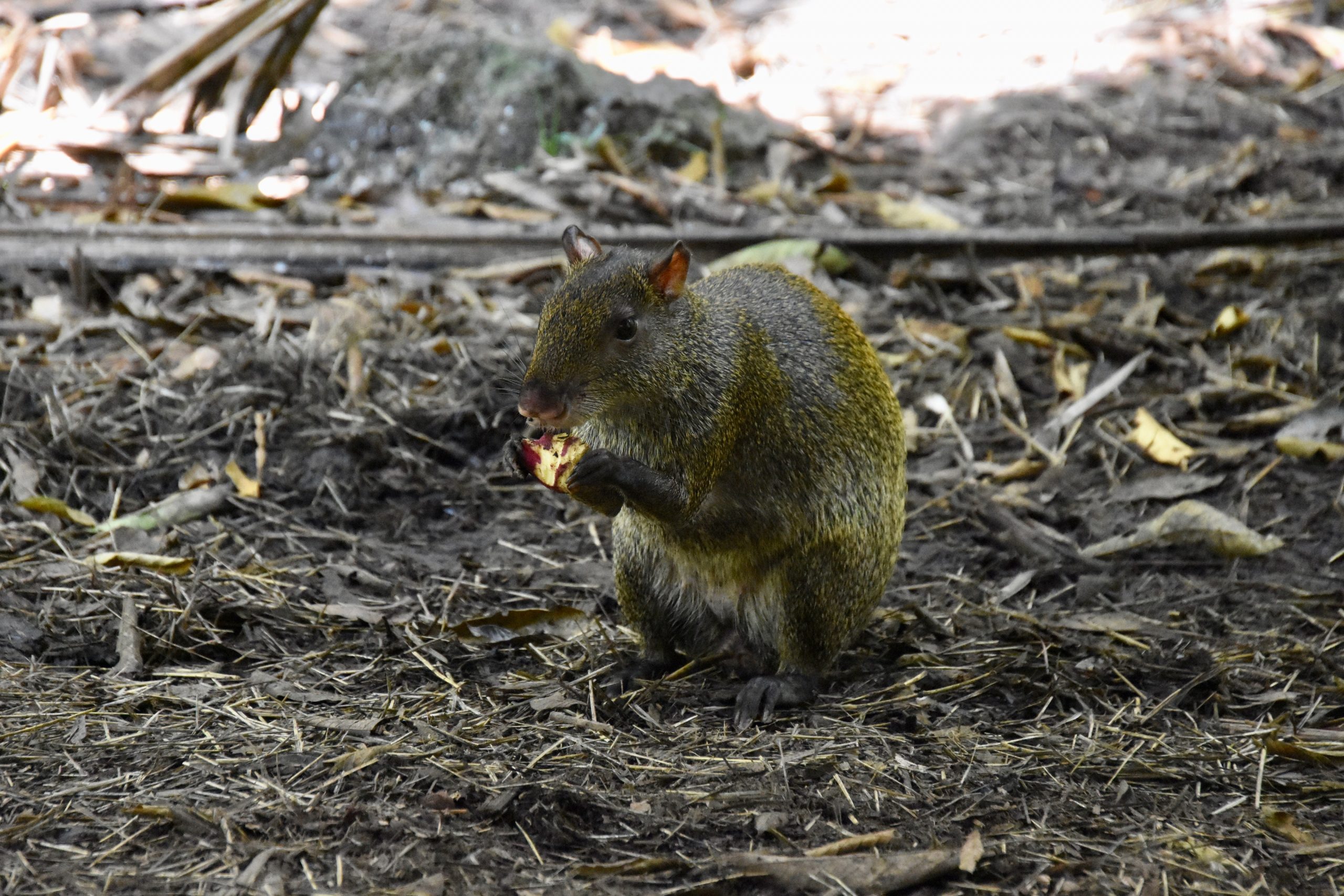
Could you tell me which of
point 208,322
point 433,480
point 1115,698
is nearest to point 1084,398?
point 1115,698

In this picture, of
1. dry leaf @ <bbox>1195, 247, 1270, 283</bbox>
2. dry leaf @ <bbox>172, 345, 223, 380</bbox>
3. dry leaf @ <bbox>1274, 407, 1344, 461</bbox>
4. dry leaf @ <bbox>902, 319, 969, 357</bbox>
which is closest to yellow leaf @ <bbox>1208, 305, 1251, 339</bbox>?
dry leaf @ <bbox>1195, 247, 1270, 283</bbox>

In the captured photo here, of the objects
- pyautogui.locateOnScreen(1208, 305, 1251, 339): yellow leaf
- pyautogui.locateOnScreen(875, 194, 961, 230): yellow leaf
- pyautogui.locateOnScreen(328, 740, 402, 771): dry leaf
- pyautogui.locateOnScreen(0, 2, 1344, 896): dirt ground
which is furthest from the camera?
pyautogui.locateOnScreen(875, 194, 961, 230): yellow leaf

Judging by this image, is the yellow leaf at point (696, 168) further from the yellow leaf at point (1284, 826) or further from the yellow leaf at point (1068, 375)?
the yellow leaf at point (1284, 826)

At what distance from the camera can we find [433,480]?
16.5ft

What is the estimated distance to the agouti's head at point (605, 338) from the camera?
11.1ft

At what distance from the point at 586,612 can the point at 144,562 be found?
1.43 metres

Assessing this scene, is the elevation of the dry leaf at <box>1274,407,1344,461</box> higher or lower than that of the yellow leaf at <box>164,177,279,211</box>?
lower

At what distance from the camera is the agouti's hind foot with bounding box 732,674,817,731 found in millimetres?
3558

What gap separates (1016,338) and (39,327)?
438cm

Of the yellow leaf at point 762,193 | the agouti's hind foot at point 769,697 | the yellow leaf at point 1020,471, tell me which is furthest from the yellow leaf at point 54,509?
the yellow leaf at point 762,193

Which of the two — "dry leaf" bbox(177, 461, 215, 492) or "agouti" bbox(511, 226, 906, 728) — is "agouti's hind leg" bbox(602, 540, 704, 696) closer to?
"agouti" bbox(511, 226, 906, 728)

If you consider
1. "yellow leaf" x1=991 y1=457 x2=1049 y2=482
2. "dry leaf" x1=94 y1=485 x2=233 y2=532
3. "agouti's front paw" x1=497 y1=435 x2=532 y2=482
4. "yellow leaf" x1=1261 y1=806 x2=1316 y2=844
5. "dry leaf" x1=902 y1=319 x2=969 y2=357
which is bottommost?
"yellow leaf" x1=991 y1=457 x2=1049 y2=482

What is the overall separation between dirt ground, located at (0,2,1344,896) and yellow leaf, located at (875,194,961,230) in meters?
0.44

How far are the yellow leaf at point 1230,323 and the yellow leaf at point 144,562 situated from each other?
446 cm
